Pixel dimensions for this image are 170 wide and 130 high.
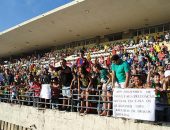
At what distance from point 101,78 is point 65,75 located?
1.59 m

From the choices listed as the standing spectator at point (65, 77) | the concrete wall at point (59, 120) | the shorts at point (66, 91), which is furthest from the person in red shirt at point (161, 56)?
the concrete wall at point (59, 120)

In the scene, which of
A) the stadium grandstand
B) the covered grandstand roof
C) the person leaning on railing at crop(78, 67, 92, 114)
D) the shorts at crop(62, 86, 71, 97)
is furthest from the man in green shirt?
the covered grandstand roof

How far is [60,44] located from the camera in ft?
143

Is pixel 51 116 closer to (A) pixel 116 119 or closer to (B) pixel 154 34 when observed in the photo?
(A) pixel 116 119

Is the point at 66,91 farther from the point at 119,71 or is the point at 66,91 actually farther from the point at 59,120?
the point at 119,71

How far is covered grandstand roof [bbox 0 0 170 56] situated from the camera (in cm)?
2618

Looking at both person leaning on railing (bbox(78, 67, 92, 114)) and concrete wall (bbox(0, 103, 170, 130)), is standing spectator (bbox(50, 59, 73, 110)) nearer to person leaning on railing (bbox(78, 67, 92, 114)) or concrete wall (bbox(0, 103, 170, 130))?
concrete wall (bbox(0, 103, 170, 130))

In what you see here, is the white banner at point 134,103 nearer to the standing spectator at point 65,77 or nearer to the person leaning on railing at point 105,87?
the person leaning on railing at point 105,87

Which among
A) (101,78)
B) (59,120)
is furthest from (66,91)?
(101,78)

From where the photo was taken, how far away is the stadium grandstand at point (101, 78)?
9617 millimetres

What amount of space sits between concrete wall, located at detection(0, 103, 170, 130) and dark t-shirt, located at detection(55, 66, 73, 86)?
3.18 feet

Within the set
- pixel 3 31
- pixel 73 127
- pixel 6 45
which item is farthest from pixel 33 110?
pixel 6 45

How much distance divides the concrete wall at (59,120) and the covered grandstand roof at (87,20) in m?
11.3

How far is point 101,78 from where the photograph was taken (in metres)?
11.6
